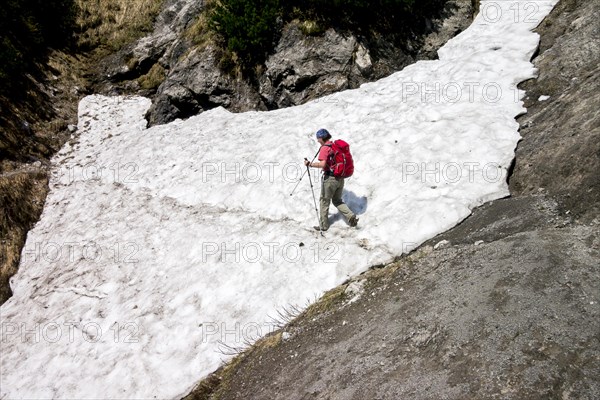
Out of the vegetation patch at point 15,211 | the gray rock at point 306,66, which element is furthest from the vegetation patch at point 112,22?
the gray rock at point 306,66

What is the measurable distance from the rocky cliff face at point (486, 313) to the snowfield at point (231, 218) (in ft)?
2.16

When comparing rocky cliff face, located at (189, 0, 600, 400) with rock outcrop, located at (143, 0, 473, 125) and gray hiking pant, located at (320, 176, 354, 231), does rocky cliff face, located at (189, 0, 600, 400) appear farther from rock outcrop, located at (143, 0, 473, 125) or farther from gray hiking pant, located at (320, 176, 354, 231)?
rock outcrop, located at (143, 0, 473, 125)

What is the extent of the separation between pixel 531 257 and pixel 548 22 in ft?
34.9

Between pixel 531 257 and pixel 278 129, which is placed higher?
pixel 278 129

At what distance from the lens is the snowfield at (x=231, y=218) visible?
352 inches

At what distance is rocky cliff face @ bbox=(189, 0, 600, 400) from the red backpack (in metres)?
2.34

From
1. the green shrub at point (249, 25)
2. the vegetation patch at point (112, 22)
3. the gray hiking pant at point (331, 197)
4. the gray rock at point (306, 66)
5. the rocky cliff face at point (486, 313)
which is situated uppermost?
the vegetation patch at point (112, 22)

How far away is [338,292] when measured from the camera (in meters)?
8.30

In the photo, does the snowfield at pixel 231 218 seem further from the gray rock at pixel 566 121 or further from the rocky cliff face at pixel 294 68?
the rocky cliff face at pixel 294 68

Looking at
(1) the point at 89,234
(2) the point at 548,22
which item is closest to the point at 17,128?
(1) the point at 89,234

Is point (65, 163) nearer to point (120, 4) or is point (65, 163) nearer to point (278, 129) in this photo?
point (278, 129)

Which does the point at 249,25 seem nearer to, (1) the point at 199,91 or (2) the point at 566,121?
(1) the point at 199,91

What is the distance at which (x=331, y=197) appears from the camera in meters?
9.64

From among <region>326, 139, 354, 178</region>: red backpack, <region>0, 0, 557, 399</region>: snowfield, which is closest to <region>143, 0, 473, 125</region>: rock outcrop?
<region>0, 0, 557, 399</region>: snowfield
